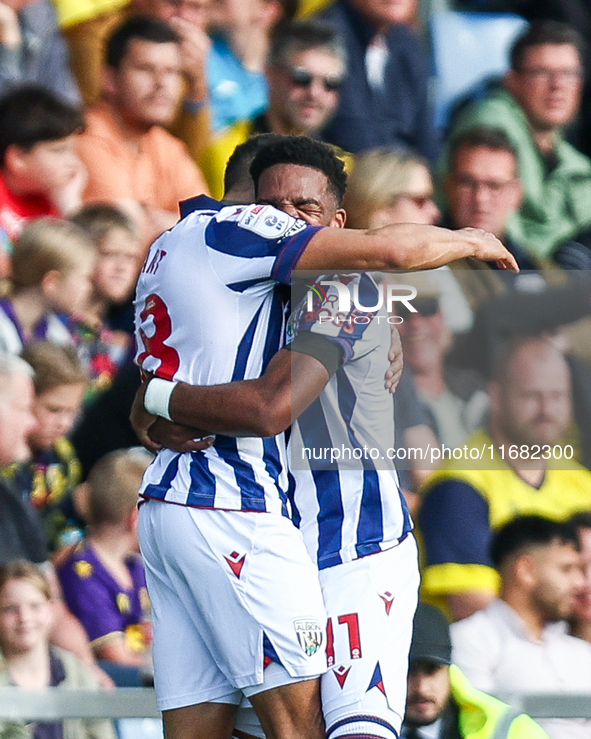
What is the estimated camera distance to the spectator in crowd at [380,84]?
18.5 ft

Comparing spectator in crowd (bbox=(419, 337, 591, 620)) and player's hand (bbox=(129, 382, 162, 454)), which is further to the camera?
spectator in crowd (bbox=(419, 337, 591, 620))

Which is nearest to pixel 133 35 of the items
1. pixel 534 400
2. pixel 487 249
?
pixel 534 400

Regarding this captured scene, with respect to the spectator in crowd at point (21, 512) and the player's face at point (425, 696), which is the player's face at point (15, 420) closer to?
the spectator in crowd at point (21, 512)

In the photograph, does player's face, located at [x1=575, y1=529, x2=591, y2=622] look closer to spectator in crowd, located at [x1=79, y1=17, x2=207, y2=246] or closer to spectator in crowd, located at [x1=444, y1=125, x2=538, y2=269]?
spectator in crowd, located at [x1=444, y1=125, x2=538, y2=269]

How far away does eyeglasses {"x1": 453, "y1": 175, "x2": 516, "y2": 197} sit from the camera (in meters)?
5.64

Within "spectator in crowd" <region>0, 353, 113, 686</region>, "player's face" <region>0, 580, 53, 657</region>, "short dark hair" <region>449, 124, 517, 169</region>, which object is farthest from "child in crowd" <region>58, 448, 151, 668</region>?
"short dark hair" <region>449, 124, 517, 169</region>

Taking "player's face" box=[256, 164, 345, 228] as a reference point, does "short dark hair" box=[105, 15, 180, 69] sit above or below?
above

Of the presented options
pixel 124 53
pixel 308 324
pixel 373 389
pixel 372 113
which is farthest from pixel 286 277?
pixel 372 113

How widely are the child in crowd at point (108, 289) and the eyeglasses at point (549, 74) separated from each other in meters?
2.39

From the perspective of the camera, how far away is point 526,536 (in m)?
4.60

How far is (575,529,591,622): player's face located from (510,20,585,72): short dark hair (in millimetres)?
2651

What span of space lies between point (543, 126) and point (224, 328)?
3738 mm

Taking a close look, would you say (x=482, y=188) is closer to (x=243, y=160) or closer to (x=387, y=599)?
(x=243, y=160)

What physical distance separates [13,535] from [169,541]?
1.56m
